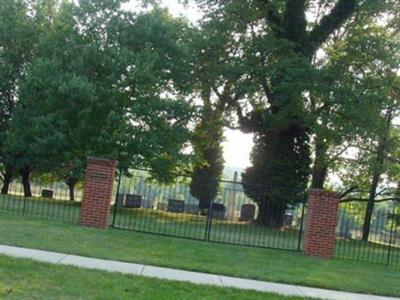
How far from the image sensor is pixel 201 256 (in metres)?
11.4

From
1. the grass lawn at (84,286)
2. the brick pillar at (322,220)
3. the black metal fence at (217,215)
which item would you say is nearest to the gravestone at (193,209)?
the black metal fence at (217,215)

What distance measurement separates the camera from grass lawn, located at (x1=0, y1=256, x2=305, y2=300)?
672cm

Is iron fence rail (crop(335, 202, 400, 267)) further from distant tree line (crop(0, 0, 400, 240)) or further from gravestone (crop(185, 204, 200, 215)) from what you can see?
gravestone (crop(185, 204, 200, 215))

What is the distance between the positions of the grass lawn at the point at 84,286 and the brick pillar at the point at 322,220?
5528mm

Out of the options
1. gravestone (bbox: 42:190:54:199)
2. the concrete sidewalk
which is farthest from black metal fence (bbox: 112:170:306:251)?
gravestone (bbox: 42:190:54:199)

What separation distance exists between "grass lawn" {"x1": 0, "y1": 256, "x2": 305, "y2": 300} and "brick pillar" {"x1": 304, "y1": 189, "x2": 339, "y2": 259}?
553cm

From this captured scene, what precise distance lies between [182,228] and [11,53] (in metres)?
15.4

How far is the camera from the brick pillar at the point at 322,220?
13609 mm

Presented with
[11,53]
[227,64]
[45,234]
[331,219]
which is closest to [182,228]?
[331,219]

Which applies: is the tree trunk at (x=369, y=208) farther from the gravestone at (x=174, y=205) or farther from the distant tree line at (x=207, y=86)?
the gravestone at (x=174, y=205)

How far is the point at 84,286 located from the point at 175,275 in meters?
2.02

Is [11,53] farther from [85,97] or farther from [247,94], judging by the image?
[247,94]

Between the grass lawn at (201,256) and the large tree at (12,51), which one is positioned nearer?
the grass lawn at (201,256)

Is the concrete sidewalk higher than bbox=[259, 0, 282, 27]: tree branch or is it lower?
lower
